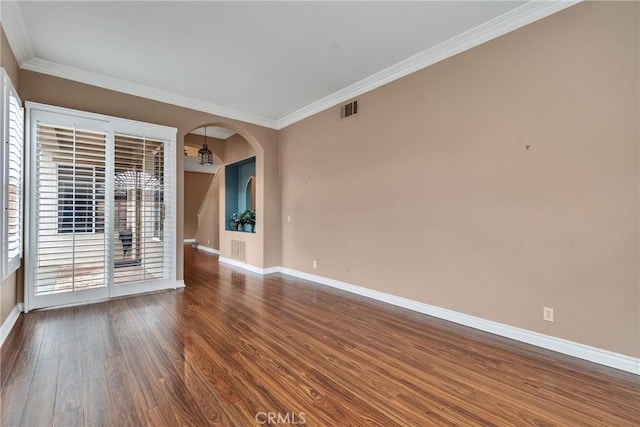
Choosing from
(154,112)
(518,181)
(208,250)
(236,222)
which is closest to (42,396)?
(154,112)

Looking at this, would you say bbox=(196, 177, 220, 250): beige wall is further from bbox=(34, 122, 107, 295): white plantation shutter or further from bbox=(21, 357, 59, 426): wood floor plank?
bbox=(21, 357, 59, 426): wood floor plank

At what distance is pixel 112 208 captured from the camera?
4.02m

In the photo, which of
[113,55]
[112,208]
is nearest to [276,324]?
[112,208]

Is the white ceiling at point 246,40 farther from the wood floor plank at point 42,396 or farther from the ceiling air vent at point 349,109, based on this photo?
the wood floor plank at point 42,396

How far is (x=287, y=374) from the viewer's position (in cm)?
221

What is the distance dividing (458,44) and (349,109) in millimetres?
1738

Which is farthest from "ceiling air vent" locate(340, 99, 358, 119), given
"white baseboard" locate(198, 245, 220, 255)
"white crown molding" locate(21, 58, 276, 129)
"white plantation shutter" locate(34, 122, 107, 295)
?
"white baseboard" locate(198, 245, 220, 255)

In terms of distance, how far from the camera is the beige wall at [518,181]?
7.65 feet

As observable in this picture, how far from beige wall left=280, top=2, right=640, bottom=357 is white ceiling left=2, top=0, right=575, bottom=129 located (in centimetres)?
28

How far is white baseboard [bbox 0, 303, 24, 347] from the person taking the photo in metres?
2.74

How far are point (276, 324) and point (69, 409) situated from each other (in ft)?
5.80

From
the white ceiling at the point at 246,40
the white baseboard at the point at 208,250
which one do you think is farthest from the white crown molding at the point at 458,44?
the white baseboard at the point at 208,250

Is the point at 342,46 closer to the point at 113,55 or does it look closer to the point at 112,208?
the point at 113,55

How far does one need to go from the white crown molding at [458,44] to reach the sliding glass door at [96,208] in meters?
2.91
